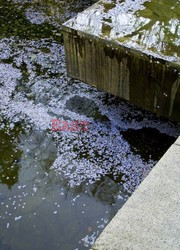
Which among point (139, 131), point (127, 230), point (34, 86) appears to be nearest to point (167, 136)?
point (139, 131)

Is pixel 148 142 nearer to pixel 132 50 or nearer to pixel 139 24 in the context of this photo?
pixel 132 50

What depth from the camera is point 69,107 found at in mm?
4297

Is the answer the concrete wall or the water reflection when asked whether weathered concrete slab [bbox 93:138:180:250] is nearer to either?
the concrete wall

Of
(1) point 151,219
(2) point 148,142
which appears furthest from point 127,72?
(1) point 151,219

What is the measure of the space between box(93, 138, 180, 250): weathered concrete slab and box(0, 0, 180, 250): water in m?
1.18

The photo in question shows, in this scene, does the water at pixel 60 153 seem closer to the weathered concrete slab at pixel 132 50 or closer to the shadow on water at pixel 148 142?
the shadow on water at pixel 148 142

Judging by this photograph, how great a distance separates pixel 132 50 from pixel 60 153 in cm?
134

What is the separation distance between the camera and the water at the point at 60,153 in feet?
10.2

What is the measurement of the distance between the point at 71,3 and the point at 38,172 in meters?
3.87

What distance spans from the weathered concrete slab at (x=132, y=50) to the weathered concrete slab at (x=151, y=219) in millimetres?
1249

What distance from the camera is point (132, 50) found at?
124 inches

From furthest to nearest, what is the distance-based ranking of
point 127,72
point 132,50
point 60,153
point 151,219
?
point 60,153, point 127,72, point 132,50, point 151,219

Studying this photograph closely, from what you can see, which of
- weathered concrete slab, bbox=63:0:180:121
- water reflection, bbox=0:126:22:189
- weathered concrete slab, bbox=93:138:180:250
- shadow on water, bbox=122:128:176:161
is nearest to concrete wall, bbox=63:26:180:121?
weathered concrete slab, bbox=63:0:180:121

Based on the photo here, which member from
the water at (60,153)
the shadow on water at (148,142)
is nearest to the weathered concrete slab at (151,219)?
the water at (60,153)
